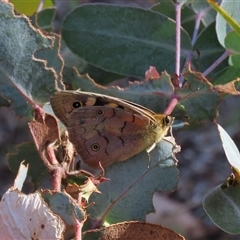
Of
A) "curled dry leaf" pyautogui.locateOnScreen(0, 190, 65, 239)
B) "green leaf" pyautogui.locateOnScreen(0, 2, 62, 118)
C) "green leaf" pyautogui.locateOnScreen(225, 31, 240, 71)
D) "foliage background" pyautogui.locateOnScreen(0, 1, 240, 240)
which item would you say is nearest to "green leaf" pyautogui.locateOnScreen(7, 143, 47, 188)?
"green leaf" pyautogui.locateOnScreen(0, 2, 62, 118)

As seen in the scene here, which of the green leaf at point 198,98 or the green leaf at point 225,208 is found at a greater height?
the green leaf at point 198,98

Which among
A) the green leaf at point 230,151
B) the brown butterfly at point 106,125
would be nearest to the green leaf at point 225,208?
the green leaf at point 230,151

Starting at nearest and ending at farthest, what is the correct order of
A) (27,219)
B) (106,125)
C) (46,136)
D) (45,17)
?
(27,219), (46,136), (106,125), (45,17)

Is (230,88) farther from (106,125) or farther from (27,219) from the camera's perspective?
(27,219)

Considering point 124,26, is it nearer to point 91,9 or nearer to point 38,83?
point 91,9

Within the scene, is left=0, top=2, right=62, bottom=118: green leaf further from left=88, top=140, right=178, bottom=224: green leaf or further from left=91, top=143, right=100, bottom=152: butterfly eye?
left=88, top=140, right=178, bottom=224: green leaf

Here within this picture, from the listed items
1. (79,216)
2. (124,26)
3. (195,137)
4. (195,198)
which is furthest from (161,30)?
(195,137)

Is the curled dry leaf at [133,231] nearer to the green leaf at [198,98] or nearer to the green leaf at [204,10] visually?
the green leaf at [198,98]

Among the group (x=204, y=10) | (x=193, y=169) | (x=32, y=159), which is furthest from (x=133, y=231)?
(x=193, y=169)
